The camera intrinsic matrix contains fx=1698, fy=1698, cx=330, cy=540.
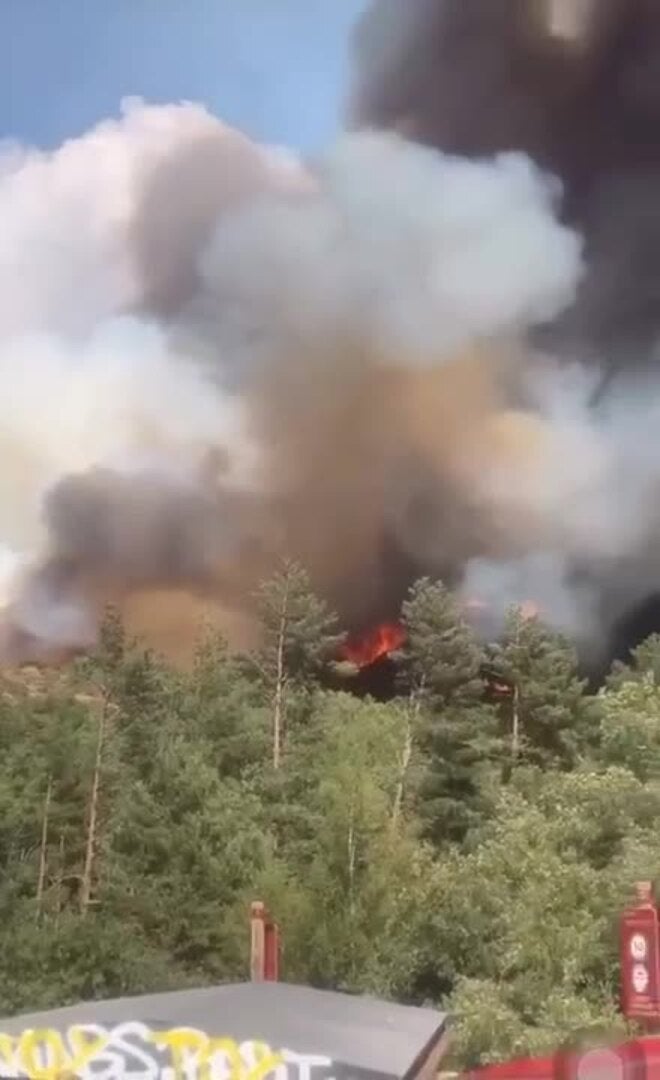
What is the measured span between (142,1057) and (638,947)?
→ 5900mm

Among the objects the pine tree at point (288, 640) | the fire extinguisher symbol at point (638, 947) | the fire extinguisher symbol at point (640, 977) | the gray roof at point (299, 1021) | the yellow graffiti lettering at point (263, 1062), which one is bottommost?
the yellow graffiti lettering at point (263, 1062)

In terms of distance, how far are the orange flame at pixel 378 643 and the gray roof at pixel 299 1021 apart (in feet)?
40.6

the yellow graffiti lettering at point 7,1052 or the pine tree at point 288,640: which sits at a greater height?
the pine tree at point 288,640

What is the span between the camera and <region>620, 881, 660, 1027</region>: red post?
10.0 meters

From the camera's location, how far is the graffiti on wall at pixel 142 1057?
4.63 meters

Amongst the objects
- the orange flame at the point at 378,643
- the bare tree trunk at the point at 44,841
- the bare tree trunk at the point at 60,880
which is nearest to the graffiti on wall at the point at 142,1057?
the bare tree trunk at the point at 60,880

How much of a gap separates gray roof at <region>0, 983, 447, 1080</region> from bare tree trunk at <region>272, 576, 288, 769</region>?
1151cm

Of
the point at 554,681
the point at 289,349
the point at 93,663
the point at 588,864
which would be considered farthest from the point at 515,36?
the point at 588,864

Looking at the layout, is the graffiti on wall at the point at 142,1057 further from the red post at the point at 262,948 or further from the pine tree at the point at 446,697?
the pine tree at the point at 446,697

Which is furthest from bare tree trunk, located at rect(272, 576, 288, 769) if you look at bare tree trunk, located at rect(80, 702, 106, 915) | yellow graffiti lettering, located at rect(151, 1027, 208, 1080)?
yellow graffiti lettering, located at rect(151, 1027, 208, 1080)

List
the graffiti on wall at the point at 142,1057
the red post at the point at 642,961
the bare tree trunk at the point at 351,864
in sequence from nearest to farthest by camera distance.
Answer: the graffiti on wall at the point at 142,1057, the red post at the point at 642,961, the bare tree trunk at the point at 351,864

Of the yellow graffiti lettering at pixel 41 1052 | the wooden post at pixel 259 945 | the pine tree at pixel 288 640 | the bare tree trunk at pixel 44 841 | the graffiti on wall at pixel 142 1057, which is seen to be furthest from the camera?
the pine tree at pixel 288 640

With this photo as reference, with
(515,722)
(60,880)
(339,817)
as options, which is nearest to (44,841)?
(60,880)

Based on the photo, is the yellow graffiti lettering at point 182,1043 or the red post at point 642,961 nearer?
the yellow graffiti lettering at point 182,1043
